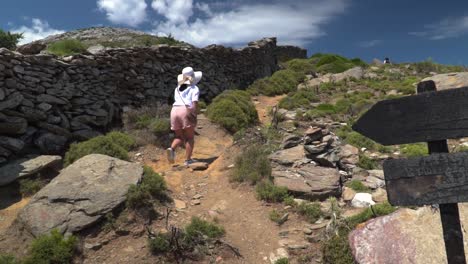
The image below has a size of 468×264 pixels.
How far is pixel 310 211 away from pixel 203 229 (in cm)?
172

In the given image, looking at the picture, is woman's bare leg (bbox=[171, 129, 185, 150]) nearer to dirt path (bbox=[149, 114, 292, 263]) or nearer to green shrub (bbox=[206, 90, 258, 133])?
dirt path (bbox=[149, 114, 292, 263])

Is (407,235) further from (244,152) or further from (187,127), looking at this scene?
(187,127)

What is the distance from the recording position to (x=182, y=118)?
8.24 metres

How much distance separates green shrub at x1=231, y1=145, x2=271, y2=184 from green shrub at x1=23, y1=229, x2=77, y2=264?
332 cm

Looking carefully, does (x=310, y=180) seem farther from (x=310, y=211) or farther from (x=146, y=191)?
(x=146, y=191)

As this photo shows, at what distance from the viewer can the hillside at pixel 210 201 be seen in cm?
502

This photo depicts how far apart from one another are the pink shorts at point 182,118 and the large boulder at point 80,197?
1769 millimetres

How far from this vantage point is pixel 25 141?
806cm

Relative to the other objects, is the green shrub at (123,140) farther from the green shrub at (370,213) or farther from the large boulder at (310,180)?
the green shrub at (370,213)

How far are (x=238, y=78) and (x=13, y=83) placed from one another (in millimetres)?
11597

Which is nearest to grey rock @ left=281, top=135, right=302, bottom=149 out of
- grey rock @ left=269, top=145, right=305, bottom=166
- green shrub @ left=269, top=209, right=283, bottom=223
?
grey rock @ left=269, top=145, right=305, bottom=166

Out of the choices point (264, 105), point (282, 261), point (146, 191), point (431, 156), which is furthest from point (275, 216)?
point (264, 105)

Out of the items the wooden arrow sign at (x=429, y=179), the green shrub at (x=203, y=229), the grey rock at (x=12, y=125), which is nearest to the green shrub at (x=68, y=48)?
the grey rock at (x=12, y=125)

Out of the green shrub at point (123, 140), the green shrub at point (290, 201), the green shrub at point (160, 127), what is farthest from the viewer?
the green shrub at point (160, 127)
